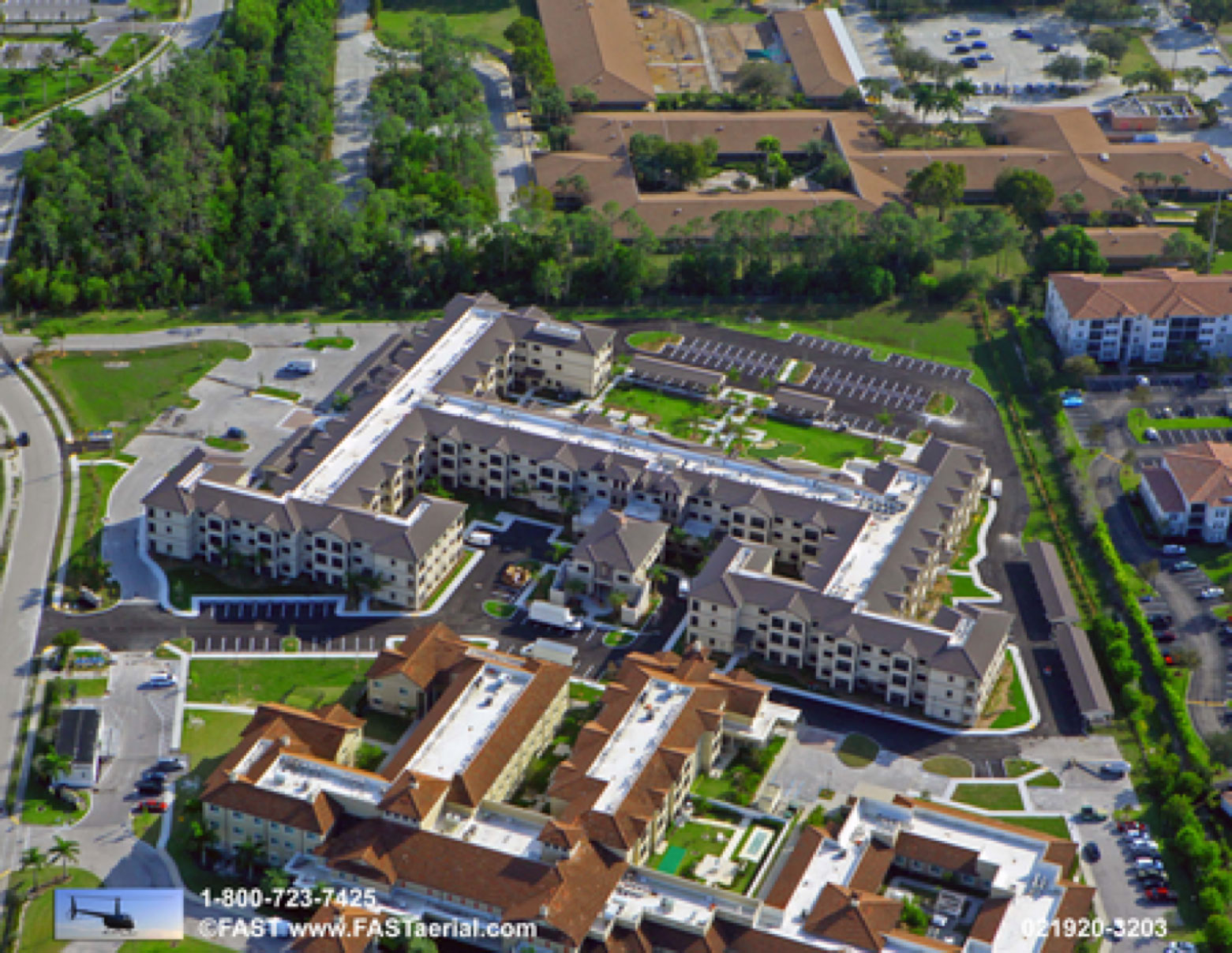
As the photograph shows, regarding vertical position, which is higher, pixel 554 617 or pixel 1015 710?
pixel 1015 710

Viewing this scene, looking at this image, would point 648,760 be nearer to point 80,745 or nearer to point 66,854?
point 66,854

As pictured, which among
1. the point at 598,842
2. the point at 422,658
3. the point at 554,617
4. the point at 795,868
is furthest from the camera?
the point at 554,617

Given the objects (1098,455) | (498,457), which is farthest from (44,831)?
(1098,455)

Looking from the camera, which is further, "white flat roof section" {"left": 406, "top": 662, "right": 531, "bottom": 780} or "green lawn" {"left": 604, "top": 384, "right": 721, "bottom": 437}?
"green lawn" {"left": 604, "top": 384, "right": 721, "bottom": 437}

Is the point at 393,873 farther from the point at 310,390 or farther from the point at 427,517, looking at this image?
the point at 310,390

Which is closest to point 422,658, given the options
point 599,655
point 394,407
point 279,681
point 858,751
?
point 279,681

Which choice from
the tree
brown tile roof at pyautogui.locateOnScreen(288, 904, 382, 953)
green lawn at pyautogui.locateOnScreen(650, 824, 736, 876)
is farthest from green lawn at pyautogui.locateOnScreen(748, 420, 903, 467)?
brown tile roof at pyautogui.locateOnScreen(288, 904, 382, 953)

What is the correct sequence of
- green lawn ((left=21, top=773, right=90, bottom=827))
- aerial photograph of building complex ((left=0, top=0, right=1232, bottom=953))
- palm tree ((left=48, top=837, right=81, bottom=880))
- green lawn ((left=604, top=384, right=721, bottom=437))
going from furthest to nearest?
green lawn ((left=604, top=384, right=721, bottom=437)) → green lawn ((left=21, top=773, right=90, bottom=827)) → palm tree ((left=48, top=837, right=81, bottom=880)) → aerial photograph of building complex ((left=0, top=0, right=1232, bottom=953))

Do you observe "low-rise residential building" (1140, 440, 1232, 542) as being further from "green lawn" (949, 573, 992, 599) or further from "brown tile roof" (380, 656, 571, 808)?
"brown tile roof" (380, 656, 571, 808)
